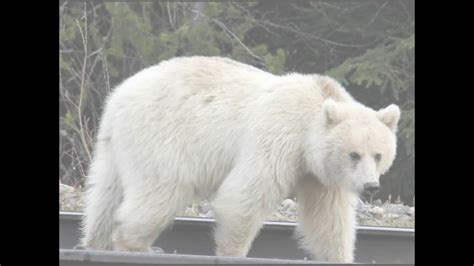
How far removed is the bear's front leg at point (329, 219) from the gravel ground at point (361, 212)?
2957mm

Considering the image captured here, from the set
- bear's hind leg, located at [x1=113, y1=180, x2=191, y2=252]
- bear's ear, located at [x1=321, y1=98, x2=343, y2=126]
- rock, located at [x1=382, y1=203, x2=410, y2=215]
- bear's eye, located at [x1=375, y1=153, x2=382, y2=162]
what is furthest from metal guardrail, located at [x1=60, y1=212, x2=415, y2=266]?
rock, located at [x1=382, y1=203, x2=410, y2=215]

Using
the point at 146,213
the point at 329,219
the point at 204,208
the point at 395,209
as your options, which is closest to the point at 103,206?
the point at 146,213

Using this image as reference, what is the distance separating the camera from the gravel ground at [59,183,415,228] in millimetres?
8156

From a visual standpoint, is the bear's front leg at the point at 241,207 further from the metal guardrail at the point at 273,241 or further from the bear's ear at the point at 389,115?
the bear's ear at the point at 389,115

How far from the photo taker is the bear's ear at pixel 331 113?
4.48 metres

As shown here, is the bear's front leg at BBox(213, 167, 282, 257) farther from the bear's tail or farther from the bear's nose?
the bear's tail

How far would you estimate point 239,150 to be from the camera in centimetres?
468

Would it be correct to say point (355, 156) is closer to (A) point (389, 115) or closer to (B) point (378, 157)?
(B) point (378, 157)

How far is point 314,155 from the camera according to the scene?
450 centimetres
